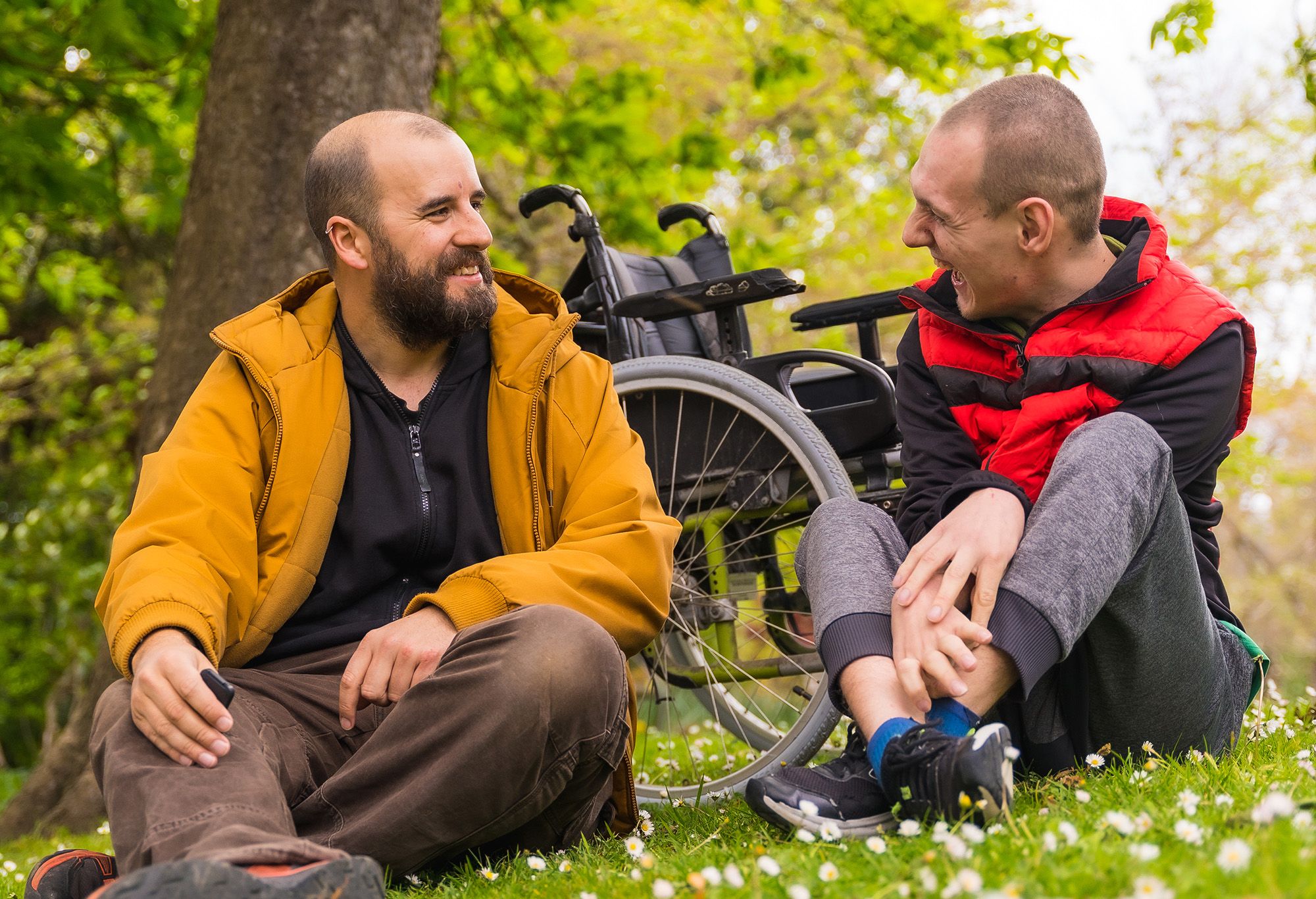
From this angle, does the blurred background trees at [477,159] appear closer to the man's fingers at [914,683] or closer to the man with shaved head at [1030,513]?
the man with shaved head at [1030,513]

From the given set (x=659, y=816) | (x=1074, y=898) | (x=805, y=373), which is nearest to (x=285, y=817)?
(x=659, y=816)

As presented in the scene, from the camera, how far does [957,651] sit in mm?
1796

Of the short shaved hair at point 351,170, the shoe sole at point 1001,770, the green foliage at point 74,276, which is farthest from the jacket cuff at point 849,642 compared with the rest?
the green foliage at point 74,276

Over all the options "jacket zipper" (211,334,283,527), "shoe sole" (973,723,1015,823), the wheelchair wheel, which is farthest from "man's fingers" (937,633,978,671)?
"jacket zipper" (211,334,283,527)

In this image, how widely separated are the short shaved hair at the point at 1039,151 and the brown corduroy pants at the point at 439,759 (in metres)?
1.13

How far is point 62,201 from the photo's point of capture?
224 inches

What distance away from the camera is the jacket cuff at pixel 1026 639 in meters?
1.83

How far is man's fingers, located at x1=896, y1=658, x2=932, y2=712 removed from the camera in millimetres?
1825

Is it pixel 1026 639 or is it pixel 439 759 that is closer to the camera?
pixel 1026 639

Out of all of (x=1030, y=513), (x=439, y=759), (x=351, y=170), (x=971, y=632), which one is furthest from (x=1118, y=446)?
(x=351, y=170)

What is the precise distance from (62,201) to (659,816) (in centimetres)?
461

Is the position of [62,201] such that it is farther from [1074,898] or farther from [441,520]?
[1074,898]

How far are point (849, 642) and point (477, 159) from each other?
5173 millimetres

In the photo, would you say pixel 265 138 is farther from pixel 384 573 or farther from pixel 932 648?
pixel 932 648
